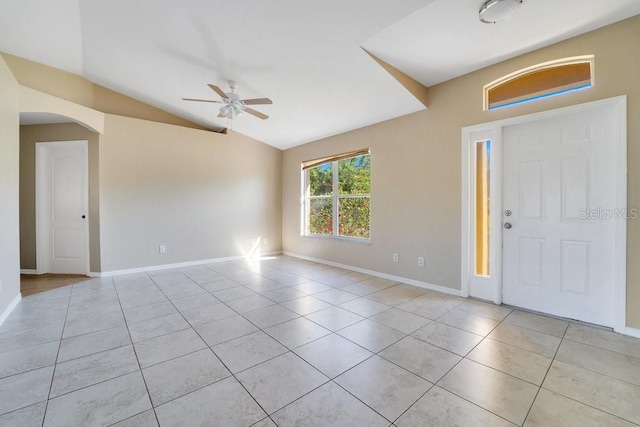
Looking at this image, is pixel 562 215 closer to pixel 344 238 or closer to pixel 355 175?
pixel 355 175

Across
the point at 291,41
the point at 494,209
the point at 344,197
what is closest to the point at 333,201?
the point at 344,197

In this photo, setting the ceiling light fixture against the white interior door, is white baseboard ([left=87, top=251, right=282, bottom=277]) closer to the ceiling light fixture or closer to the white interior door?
the white interior door

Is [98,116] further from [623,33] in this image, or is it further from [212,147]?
[623,33]

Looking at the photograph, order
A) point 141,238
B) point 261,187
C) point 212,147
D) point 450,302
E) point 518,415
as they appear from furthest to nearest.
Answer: point 261,187 < point 212,147 < point 141,238 < point 450,302 < point 518,415

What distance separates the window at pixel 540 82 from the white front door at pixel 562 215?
29 cm

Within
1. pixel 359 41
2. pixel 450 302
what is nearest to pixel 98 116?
pixel 359 41

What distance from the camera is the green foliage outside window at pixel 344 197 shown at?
4.65m

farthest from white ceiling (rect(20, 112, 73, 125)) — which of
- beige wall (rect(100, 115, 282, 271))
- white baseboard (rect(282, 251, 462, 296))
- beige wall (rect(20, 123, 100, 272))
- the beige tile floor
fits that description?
white baseboard (rect(282, 251, 462, 296))

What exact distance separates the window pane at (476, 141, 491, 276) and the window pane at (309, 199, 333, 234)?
105 inches

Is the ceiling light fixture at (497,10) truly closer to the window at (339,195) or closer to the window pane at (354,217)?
the window at (339,195)

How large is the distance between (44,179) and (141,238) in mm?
1794

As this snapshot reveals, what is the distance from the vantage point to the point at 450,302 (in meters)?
3.12

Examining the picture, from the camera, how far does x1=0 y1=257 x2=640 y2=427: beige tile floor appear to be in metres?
1.47

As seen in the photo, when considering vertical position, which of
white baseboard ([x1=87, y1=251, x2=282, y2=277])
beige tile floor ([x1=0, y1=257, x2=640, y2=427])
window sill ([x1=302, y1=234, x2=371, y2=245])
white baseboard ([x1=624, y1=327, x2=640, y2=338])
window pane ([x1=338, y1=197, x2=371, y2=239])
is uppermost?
window pane ([x1=338, y1=197, x2=371, y2=239])
